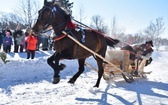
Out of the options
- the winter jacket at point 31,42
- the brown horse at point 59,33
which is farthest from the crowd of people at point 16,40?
the brown horse at point 59,33

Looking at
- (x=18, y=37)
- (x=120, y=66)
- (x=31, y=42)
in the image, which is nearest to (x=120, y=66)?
(x=120, y=66)

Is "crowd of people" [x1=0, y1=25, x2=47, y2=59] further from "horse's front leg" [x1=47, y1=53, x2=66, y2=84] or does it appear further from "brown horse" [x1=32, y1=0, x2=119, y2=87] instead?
"horse's front leg" [x1=47, y1=53, x2=66, y2=84]

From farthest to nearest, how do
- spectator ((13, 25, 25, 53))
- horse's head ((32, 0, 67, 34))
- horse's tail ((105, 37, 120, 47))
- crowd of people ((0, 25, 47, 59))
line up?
spectator ((13, 25, 25, 53))
crowd of people ((0, 25, 47, 59))
horse's tail ((105, 37, 120, 47))
horse's head ((32, 0, 67, 34))

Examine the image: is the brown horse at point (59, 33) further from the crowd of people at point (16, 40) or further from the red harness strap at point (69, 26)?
the crowd of people at point (16, 40)

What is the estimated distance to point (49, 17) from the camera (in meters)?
6.34

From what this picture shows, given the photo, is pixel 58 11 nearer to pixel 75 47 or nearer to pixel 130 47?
pixel 75 47

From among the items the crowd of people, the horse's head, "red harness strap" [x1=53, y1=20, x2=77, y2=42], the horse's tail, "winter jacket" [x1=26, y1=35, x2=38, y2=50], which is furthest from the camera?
the crowd of people

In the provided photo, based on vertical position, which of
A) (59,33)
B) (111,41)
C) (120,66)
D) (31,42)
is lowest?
(120,66)

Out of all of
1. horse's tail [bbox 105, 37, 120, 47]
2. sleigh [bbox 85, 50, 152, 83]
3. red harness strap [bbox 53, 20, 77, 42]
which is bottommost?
sleigh [bbox 85, 50, 152, 83]

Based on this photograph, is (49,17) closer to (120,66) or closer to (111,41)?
(111,41)

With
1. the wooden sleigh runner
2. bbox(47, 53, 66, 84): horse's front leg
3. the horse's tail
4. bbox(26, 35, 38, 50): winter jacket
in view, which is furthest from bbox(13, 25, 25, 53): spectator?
bbox(47, 53, 66, 84): horse's front leg

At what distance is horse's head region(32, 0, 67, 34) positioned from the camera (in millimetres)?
6301

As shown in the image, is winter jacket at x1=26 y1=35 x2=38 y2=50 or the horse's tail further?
winter jacket at x1=26 y1=35 x2=38 y2=50

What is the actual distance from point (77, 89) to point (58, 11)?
2328mm
